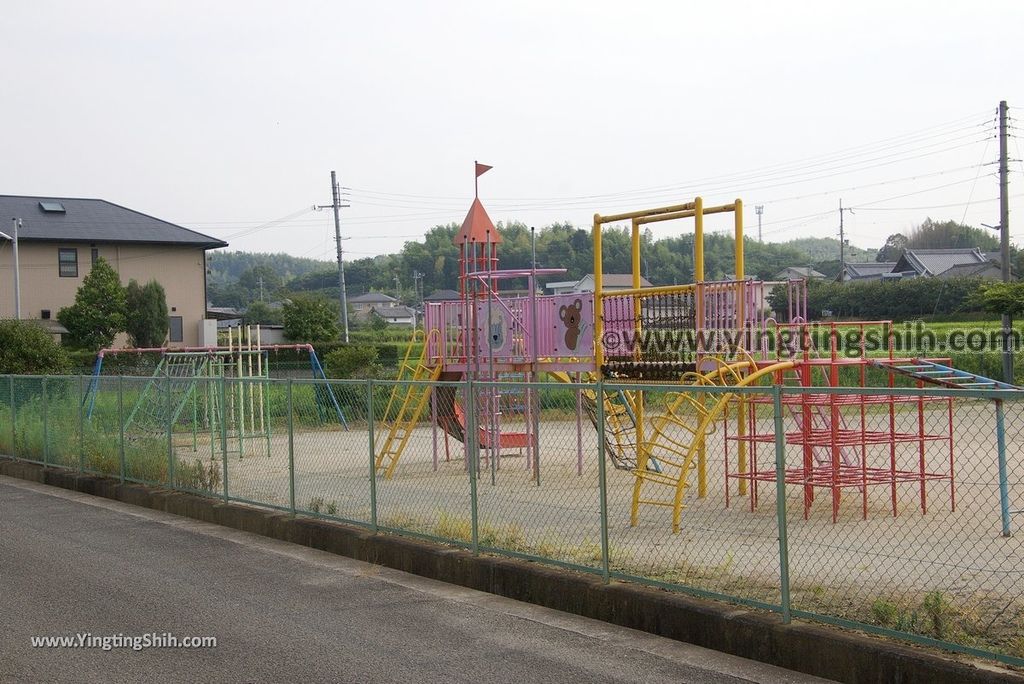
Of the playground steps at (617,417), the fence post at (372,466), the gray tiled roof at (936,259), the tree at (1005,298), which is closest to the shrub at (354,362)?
the playground steps at (617,417)

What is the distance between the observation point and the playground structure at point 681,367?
460 inches

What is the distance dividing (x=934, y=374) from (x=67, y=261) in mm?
53448

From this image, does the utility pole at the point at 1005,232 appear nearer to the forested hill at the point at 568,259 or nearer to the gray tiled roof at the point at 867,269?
the forested hill at the point at 568,259

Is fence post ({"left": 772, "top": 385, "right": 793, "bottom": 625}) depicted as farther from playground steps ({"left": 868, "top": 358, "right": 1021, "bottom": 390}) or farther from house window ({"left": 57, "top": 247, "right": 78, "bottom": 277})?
house window ({"left": 57, "top": 247, "right": 78, "bottom": 277})

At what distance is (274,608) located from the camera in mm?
8258

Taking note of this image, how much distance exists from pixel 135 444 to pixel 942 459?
1217 centimetres

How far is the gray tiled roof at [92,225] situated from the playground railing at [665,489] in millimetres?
41905

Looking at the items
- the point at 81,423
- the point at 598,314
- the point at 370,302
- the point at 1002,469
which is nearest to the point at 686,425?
the point at 598,314

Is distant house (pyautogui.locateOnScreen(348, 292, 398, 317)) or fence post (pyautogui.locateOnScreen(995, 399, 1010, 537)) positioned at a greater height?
distant house (pyautogui.locateOnScreen(348, 292, 398, 317))

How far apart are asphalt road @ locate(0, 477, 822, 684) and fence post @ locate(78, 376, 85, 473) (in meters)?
4.63

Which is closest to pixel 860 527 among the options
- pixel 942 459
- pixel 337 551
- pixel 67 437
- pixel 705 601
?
pixel 705 601

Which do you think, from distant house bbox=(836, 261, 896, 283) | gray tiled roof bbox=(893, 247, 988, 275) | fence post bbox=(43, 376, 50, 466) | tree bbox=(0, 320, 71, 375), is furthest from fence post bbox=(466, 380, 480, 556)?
distant house bbox=(836, 261, 896, 283)

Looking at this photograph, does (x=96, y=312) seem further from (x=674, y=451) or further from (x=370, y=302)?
(x=370, y=302)

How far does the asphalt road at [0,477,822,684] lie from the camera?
6.52 meters
